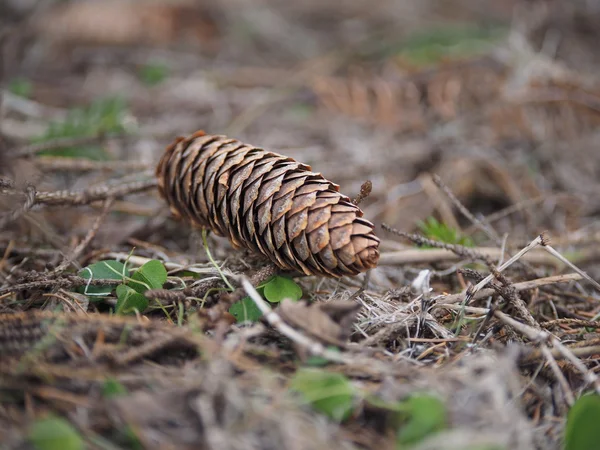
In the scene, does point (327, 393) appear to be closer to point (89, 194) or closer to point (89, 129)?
point (89, 194)

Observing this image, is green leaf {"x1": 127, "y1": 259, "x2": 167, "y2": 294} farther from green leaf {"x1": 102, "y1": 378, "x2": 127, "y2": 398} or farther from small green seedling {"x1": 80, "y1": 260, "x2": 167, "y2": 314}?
green leaf {"x1": 102, "y1": 378, "x2": 127, "y2": 398}

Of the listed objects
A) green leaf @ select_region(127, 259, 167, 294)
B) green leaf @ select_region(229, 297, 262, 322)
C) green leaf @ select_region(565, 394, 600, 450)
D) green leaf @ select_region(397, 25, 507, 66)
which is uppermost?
green leaf @ select_region(397, 25, 507, 66)

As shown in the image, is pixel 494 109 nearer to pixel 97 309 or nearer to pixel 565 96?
pixel 565 96

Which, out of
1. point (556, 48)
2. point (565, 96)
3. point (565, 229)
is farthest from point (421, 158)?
point (556, 48)

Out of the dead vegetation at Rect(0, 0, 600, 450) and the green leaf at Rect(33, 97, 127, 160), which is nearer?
the dead vegetation at Rect(0, 0, 600, 450)

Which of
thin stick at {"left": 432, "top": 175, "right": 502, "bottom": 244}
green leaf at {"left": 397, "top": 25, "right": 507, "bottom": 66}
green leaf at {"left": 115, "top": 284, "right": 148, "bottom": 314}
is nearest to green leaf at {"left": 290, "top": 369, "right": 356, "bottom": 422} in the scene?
green leaf at {"left": 115, "top": 284, "right": 148, "bottom": 314}

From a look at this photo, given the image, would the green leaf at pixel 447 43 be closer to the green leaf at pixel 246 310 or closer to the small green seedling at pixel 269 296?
the small green seedling at pixel 269 296
